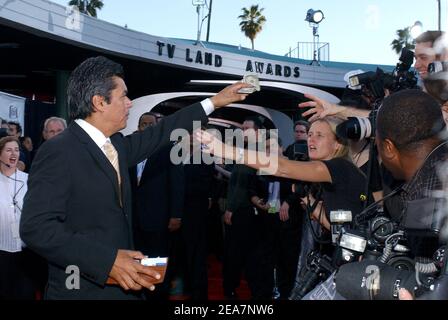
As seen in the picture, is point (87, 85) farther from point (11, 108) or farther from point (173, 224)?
point (11, 108)

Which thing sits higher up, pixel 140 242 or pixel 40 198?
pixel 40 198

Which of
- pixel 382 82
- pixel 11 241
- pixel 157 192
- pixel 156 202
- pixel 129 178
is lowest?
pixel 11 241

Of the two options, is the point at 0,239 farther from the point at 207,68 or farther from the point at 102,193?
the point at 207,68

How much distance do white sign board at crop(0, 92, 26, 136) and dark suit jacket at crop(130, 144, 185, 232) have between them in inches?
141

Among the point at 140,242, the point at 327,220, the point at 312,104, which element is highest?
the point at 312,104

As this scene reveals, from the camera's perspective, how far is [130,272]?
8.16 feet

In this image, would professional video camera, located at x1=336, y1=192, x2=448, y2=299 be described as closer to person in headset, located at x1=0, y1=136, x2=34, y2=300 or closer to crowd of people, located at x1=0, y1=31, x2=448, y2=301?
crowd of people, located at x1=0, y1=31, x2=448, y2=301

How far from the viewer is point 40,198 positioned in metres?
2.49

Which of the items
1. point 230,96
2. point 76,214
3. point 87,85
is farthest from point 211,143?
point 76,214

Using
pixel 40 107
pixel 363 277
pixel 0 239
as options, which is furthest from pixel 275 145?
pixel 40 107

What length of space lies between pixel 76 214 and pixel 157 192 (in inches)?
138

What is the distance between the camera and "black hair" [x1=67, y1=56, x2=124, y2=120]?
2824 mm

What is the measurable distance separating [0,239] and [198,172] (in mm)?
2648

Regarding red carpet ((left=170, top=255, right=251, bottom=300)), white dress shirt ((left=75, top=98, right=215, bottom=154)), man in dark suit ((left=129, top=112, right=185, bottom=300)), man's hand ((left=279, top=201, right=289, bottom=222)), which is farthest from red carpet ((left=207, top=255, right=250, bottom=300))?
white dress shirt ((left=75, top=98, right=215, bottom=154))
